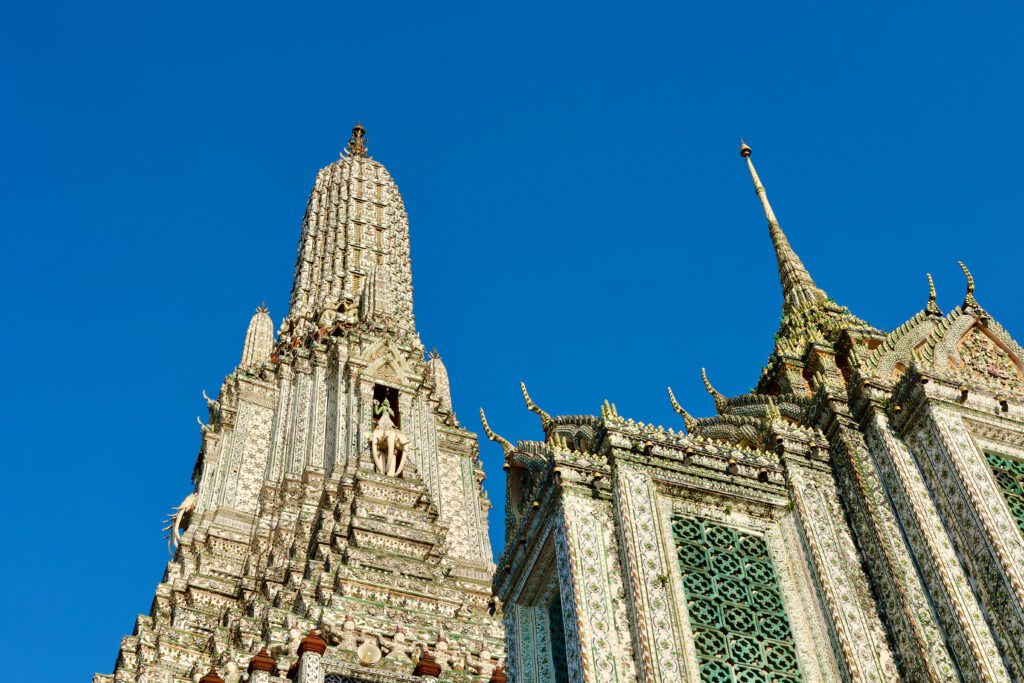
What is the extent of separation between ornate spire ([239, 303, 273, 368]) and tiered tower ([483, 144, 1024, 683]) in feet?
92.1

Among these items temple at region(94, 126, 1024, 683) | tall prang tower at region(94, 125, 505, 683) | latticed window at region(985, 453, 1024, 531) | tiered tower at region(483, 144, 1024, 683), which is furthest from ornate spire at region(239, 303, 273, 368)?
latticed window at region(985, 453, 1024, 531)

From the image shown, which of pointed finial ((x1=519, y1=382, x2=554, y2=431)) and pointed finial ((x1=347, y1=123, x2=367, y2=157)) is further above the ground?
pointed finial ((x1=347, y1=123, x2=367, y2=157))

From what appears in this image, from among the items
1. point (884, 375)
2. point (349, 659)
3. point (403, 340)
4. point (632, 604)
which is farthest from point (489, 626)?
point (403, 340)

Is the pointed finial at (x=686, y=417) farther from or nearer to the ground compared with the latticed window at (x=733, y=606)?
farther from the ground

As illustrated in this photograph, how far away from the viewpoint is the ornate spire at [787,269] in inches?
691

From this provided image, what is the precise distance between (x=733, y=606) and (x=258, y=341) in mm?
32859

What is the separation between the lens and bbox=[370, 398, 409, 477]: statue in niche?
97.8 feet

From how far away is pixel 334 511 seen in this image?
27.3 m

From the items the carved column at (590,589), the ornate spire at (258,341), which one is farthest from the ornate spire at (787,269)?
the ornate spire at (258,341)

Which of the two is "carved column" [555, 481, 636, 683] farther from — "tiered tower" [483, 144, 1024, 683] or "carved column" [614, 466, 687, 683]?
"carved column" [614, 466, 687, 683]

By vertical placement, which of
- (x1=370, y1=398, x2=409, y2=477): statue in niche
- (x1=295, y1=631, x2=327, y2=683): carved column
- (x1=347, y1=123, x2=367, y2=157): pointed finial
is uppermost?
(x1=347, y1=123, x2=367, y2=157): pointed finial

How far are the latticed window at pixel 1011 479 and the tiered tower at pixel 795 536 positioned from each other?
2 cm

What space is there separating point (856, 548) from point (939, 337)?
3277 millimetres

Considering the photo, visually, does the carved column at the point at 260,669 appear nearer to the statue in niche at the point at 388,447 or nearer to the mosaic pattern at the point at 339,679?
the mosaic pattern at the point at 339,679
